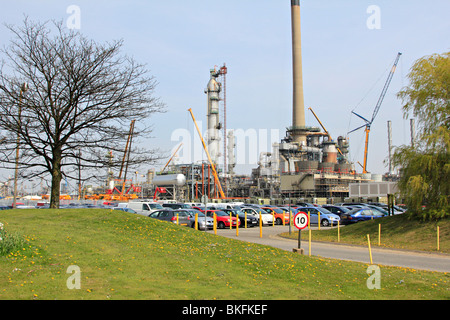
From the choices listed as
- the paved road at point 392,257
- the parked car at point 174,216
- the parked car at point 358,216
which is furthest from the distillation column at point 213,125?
the paved road at point 392,257

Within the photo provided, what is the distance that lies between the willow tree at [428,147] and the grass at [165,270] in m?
10.7

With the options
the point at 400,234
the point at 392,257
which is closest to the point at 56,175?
the point at 392,257

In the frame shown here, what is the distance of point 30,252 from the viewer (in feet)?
32.3

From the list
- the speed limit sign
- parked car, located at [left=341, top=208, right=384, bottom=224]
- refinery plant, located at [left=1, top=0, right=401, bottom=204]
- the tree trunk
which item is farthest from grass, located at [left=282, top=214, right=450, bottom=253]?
refinery plant, located at [left=1, top=0, right=401, bottom=204]

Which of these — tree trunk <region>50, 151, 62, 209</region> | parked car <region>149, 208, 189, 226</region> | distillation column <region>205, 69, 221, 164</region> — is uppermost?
distillation column <region>205, 69, 221, 164</region>

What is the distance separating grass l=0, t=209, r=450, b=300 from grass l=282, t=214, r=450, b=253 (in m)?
8.54

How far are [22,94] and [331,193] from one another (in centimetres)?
7743

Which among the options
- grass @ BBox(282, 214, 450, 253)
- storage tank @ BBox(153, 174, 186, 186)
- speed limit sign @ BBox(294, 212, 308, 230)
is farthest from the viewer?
storage tank @ BBox(153, 174, 186, 186)

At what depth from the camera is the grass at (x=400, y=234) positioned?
20203 millimetres

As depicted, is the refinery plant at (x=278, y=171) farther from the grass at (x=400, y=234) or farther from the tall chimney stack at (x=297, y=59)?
the grass at (x=400, y=234)

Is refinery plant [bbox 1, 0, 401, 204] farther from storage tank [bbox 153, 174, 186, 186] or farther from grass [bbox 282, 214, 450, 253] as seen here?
grass [bbox 282, 214, 450, 253]

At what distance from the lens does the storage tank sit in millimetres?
86706
